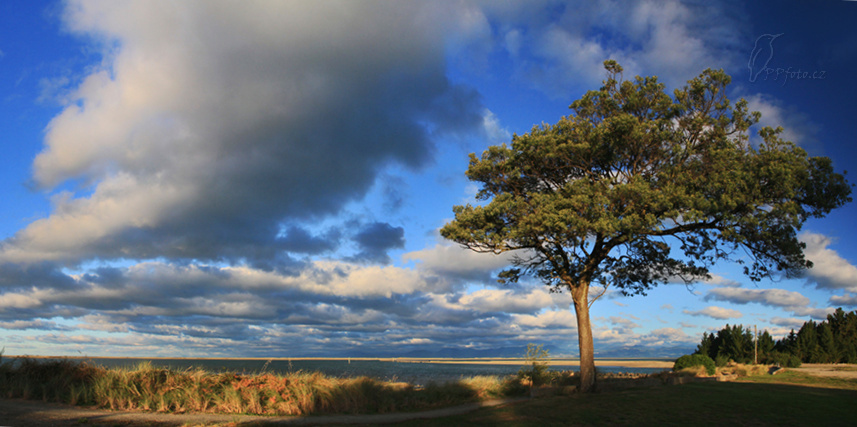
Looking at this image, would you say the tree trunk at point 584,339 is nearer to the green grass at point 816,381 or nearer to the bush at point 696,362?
the green grass at point 816,381

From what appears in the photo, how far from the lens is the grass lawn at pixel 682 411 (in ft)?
36.7

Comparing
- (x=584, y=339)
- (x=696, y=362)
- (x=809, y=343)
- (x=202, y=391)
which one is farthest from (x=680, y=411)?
(x=809, y=343)

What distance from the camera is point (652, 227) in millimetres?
15734

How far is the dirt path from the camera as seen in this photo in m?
11.1

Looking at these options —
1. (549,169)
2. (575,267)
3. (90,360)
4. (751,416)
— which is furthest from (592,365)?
(90,360)

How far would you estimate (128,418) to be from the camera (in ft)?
39.4

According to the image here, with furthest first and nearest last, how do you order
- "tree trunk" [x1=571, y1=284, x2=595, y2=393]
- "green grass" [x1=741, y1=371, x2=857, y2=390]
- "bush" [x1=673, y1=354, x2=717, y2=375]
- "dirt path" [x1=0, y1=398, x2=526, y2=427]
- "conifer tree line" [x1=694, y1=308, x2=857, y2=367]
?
1. "conifer tree line" [x1=694, y1=308, x2=857, y2=367]
2. "bush" [x1=673, y1=354, x2=717, y2=375]
3. "green grass" [x1=741, y1=371, x2=857, y2=390]
4. "tree trunk" [x1=571, y1=284, x2=595, y2=393]
5. "dirt path" [x1=0, y1=398, x2=526, y2=427]

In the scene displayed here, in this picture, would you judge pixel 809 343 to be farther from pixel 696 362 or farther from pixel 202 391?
pixel 202 391

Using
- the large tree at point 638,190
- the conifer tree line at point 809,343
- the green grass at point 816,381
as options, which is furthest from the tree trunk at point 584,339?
the conifer tree line at point 809,343

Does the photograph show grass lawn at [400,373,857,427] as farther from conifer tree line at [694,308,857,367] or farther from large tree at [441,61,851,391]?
conifer tree line at [694,308,857,367]

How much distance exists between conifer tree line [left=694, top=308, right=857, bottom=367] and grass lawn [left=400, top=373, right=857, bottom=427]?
4539 centimetres

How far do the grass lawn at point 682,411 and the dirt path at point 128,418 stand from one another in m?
2.14

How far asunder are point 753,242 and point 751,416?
7.66 meters

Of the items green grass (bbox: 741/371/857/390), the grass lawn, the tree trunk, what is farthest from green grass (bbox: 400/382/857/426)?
green grass (bbox: 741/371/857/390)
